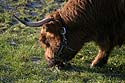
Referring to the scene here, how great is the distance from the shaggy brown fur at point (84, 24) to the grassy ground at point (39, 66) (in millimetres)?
321

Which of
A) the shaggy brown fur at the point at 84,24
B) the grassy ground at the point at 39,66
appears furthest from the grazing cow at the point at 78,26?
the grassy ground at the point at 39,66

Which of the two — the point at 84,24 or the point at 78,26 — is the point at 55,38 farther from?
the point at 84,24

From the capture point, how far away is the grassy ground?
25.8ft

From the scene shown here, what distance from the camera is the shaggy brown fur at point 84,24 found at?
25.0 feet

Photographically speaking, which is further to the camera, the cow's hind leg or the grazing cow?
the cow's hind leg

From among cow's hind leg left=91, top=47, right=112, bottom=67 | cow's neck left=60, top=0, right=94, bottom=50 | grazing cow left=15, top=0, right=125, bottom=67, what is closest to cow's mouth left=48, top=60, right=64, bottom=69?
grazing cow left=15, top=0, right=125, bottom=67

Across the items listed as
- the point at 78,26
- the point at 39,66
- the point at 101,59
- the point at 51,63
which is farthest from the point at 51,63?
the point at 101,59

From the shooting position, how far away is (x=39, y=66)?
328 inches

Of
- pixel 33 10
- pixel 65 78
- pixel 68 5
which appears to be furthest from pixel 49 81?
pixel 33 10

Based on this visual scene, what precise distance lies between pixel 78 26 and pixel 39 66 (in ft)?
3.92

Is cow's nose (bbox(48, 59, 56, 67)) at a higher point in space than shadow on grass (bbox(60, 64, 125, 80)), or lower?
higher

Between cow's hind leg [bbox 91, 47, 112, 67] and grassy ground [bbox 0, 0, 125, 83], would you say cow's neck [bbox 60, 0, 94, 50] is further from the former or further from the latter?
cow's hind leg [bbox 91, 47, 112, 67]

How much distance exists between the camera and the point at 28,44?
30.7 feet

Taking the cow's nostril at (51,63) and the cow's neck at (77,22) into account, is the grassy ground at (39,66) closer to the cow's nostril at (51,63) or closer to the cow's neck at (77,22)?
the cow's nostril at (51,63)
